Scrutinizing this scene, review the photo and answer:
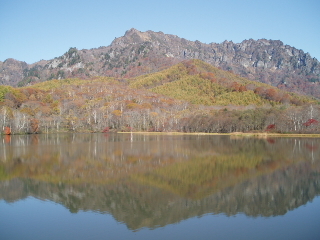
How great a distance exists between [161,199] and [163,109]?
9198 cm

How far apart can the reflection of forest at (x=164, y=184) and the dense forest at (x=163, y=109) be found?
1771 inches

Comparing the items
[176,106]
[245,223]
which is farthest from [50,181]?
[176,106]

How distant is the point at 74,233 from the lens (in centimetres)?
1273

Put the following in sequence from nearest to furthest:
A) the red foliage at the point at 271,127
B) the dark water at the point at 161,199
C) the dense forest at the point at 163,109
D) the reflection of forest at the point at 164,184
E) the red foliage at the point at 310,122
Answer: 1. the dark water at the point at 161,199
2. the reflection of forest at the point at 164,184
3. the red foliage at the point at 310,122
4. the red foliage at the point at 271,127
5. the dense forest at the point at 163,109

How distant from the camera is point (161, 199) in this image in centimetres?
1694

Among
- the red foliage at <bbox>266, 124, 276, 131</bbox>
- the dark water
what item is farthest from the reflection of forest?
the red foliage at <bbox>266, 124, 276, 131</bbox>

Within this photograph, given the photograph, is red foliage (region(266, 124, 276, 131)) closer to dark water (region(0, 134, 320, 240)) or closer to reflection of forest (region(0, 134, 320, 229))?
reflection of forest (region(0, 134, 320, 229))

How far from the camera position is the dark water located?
13.0 meters

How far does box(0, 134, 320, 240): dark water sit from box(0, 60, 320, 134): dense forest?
4830 centimetres

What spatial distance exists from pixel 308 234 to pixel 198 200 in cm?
586

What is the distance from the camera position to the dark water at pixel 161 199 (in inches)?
511

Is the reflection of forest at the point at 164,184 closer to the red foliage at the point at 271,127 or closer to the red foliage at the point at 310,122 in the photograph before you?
the red foliage at the point at 310,122

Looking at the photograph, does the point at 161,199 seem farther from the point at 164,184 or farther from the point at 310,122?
the point at 310,122

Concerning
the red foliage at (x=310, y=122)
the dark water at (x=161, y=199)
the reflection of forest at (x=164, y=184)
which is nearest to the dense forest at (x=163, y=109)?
the red foliage at (x=310, y=122)
